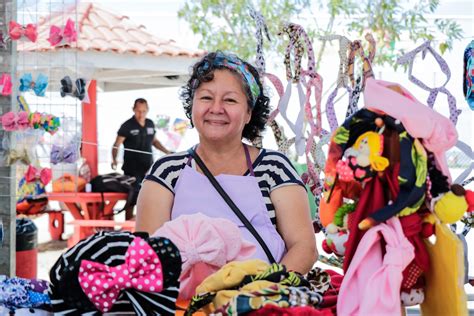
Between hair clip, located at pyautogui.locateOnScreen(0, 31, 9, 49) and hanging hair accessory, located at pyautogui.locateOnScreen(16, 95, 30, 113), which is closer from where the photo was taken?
hair clip, located at pyautogui.locateOnScreen(0, 31, 9, 49)

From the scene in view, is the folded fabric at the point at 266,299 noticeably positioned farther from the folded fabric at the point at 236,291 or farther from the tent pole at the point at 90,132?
the tent pole at the point at 90,132

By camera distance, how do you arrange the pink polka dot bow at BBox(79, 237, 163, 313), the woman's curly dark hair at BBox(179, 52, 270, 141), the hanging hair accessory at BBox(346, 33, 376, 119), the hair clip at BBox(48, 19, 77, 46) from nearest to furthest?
the pink polka dot bow at BBox(79, 237, 163, 313), the woman's curly dark hair at BBox(179, 52, 270, 141), the hanging hair accessory at BBox(346, 33, 376, 119), the hair clip at BBox(48, 19, 77, 46)

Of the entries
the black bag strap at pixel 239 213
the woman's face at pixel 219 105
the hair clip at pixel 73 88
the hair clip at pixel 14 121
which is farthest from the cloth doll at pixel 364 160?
the hair clip at pixel 73 88

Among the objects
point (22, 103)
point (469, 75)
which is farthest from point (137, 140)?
point (469, 75)

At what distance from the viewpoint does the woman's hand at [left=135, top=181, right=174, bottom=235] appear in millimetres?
1945

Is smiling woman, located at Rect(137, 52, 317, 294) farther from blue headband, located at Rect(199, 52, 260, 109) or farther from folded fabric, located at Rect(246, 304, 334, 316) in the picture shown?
folded fabric, located at Rect(246, 304, 334, 316)

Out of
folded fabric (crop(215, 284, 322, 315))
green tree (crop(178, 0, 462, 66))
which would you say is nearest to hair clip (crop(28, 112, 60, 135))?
folded fabric (crop(215, 284, 322, 315))

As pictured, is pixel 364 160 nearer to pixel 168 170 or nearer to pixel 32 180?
pixel 168 170

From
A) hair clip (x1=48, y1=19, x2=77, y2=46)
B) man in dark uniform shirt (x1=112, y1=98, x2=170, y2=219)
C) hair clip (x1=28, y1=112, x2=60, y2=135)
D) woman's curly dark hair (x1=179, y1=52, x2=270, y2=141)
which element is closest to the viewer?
woman's curly dark hair (x1=179, y1=52, x2=270, y2=141)

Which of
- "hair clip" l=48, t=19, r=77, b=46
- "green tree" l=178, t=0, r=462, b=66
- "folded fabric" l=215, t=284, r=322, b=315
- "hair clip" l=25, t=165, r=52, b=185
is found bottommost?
"folded fabric" l=215, t=284, r=322, b=315

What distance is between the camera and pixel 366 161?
136 centimetres

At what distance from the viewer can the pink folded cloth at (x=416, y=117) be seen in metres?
1.35

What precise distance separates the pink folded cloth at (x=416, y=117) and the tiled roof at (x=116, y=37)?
657 centimetres

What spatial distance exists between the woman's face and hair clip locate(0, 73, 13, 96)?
227 centimetres
